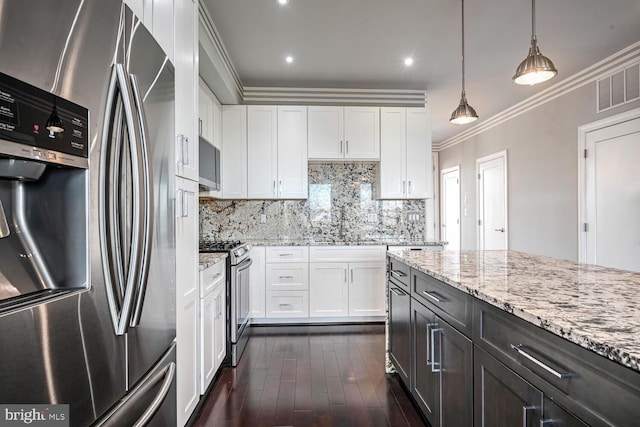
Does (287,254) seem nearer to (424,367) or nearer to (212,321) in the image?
(212,321)

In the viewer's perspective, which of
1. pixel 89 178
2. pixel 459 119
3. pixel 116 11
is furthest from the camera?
pixel 459 119

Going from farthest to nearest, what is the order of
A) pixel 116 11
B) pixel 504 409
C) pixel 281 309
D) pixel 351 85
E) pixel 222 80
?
1. pixel 351 85
2. pixel 281 309
3. pixel 222 80
4. pixel 504 409
5. pixel 116 11

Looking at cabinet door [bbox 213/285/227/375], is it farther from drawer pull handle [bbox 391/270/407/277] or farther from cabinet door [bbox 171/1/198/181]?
drawer pull handle [bbox 391/270/407/277]

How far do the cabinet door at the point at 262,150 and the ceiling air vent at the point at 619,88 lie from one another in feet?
11.7

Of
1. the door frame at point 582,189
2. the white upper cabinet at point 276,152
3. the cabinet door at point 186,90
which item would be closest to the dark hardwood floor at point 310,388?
the cabinet door at point 186,90

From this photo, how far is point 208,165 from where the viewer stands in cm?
316

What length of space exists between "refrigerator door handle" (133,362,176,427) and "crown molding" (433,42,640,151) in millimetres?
4563

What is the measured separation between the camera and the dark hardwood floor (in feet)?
6.79

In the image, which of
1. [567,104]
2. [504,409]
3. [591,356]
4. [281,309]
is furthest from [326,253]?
[567,104]

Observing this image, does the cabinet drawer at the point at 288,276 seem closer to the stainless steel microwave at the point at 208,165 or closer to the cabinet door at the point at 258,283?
the cabinet door at the point at 258,283

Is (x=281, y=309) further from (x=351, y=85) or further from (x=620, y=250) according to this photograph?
(x=620, y=250)

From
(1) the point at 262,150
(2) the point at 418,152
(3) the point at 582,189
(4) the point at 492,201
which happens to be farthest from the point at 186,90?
(4) the point at 492,201

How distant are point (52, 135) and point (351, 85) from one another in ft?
12.8

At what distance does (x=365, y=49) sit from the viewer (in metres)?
3.35
